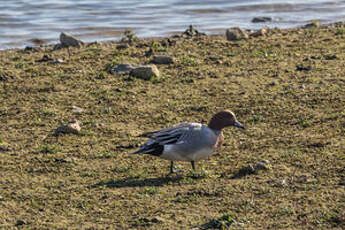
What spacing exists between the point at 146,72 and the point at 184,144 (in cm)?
332

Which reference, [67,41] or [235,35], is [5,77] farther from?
[235,35]

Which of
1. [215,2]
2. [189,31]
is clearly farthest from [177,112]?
[215,2]

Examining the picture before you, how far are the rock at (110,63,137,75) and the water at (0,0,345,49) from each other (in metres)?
4.64

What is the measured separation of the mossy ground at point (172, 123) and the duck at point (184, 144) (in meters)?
0.20

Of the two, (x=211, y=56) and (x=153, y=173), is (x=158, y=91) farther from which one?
(x=153, y=173)

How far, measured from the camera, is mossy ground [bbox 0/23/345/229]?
6.10 metres

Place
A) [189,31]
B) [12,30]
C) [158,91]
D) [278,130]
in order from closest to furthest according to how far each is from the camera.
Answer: [278,130]
[158,91]
[189,31]
[12,30]

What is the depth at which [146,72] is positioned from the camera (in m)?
10.0

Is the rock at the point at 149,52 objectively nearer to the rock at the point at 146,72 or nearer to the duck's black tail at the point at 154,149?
the rock at the point at 146,72

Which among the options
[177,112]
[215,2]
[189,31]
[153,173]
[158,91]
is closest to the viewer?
[153,173]

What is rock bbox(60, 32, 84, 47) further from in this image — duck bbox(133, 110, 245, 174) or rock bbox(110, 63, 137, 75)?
duck bbox(133, 110, 245, 174)

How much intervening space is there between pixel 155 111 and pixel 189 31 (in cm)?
486

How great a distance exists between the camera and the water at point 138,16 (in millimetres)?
15672

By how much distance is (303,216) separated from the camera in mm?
5926
